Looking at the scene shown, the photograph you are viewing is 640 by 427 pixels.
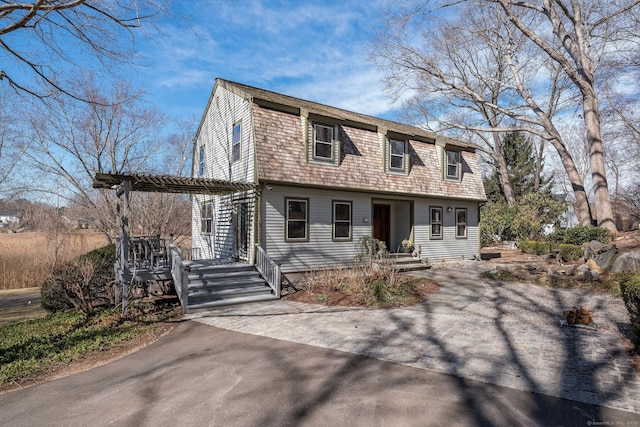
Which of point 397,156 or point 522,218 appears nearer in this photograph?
point 397,156

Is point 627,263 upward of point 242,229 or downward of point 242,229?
downward

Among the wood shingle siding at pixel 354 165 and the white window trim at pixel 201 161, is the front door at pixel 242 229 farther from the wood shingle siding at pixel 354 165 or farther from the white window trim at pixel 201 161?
the white window trim at pixel 201 161

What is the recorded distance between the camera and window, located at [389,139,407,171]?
1349cm

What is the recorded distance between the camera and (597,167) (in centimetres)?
1739

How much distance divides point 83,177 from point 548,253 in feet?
75.9

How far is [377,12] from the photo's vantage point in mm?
17844

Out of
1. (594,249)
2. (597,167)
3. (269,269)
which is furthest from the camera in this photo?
(597,167)

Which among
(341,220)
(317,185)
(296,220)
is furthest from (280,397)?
(341,220)

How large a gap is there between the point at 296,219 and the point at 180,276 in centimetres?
407

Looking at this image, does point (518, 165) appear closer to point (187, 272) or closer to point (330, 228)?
point (330, 228)

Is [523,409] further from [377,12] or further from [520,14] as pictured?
[520,14]

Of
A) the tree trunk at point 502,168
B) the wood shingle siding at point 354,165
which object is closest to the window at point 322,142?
the wood shingle siding at point 354,165

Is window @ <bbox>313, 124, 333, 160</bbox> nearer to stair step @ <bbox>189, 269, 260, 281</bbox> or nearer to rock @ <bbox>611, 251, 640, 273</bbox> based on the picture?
stair step @ <bbox>189, 269, 260, 281</bbox>

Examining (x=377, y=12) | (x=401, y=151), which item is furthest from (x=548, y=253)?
(x=377, y=12)
